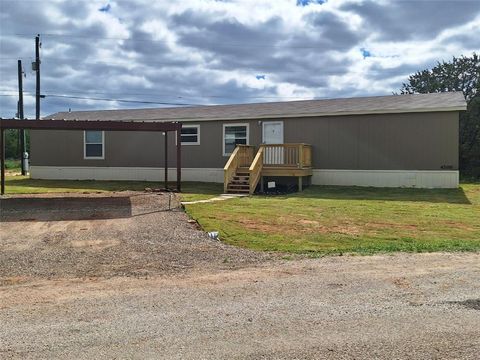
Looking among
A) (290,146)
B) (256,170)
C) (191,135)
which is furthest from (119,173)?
(290,146)

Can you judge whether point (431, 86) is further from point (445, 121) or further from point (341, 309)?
point (341, 309)

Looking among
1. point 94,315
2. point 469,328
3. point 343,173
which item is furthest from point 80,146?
point 469,328

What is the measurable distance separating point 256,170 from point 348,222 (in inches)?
296

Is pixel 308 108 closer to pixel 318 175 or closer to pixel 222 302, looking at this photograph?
pixel 318 175

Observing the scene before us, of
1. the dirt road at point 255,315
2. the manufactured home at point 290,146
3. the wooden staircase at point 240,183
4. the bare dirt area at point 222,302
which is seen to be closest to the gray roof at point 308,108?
the manufactured home at point 290,146

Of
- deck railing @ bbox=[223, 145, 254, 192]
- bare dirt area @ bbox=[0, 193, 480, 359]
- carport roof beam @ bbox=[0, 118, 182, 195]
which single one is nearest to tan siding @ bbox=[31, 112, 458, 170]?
deck railing @ bbox=[223, 145, 254, 192]

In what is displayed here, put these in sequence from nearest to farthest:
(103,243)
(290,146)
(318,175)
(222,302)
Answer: (222,302) < (103,243) < (290,146) < (318,175)

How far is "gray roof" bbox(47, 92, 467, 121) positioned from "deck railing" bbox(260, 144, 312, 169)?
173cm

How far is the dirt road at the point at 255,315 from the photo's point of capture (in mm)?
3697

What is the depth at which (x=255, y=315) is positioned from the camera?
449 centimetres

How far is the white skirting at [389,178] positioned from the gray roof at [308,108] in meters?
2.29

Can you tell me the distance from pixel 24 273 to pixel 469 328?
5.30 m

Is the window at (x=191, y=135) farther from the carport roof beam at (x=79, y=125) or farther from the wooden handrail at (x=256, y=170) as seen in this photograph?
the carport roof beam at (x=79, y=125)

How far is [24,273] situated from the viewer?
6293mm
